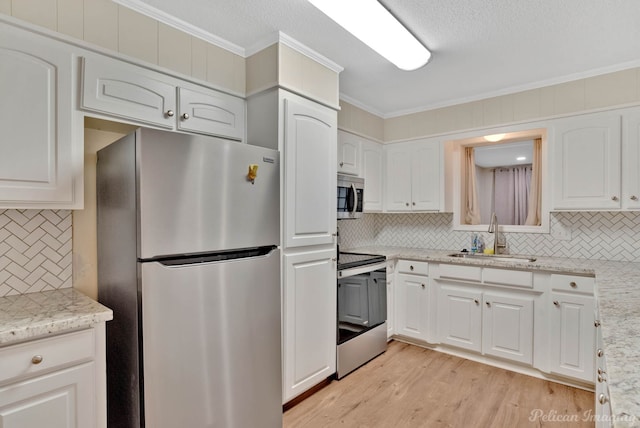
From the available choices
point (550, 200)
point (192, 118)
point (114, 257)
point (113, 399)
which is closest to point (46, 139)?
point (114, 257)

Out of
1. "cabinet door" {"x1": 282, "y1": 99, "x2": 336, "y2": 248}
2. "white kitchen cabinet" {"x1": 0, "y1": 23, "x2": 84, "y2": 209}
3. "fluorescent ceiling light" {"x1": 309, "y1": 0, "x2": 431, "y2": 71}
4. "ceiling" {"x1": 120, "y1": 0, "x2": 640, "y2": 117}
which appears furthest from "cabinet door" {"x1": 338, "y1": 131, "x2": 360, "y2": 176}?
"white kitchen cabinet" {"x1": 0, "y1": 23, "x2": 84, "y2": 209}

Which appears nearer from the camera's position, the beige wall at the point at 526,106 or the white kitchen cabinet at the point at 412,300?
the beige wall at the point at 526,106

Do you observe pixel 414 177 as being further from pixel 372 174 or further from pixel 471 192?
pixel 471 192

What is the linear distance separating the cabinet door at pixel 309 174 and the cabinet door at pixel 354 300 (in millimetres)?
430

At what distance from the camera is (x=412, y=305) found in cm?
321

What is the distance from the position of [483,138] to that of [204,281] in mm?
3039

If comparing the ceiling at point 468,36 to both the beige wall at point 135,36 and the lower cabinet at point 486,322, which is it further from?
the lower cabinet at point 486,322

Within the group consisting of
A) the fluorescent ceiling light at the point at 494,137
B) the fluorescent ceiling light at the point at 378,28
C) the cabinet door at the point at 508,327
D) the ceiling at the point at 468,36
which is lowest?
the cabinet door at the point at 508,327

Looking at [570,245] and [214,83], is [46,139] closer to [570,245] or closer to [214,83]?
[214,83]

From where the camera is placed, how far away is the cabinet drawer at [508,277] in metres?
2.61

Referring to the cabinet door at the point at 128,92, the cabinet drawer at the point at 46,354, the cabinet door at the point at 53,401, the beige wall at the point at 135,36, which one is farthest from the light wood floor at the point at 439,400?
the beige wall at the point at 135,36

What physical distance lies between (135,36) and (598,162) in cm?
322

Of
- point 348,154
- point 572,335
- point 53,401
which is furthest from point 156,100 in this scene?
point 572,335

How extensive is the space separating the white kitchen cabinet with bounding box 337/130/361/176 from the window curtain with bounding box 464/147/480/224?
3.90 feet
